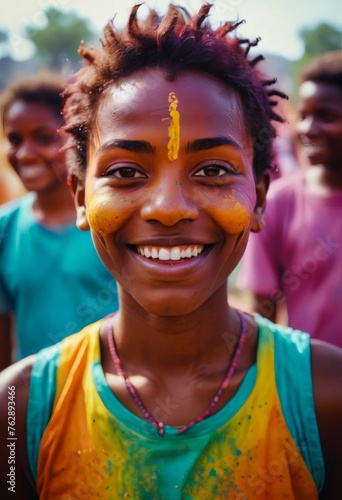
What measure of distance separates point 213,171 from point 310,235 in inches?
54.5

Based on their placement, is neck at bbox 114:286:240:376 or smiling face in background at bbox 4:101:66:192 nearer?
neck at bbox 114:286:240:376

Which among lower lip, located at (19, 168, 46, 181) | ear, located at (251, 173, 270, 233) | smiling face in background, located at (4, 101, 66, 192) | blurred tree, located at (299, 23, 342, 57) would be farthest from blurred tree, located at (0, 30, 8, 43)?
blurred tree, located at (299, 23, 342, 57)

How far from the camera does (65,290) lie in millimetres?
3064

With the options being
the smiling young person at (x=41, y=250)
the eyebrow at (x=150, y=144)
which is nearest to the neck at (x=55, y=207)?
the smiling young person at (x=41, y=250)

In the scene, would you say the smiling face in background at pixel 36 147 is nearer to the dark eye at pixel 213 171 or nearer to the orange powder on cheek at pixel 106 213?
the orange powder on cheek at pixel 106 213

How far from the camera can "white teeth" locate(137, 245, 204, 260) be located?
1.61 meters

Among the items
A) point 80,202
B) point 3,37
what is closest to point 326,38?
point 3,37

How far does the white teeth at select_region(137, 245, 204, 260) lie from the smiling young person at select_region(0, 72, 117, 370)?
1.42 meters

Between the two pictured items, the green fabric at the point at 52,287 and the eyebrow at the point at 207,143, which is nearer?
the eyebrow at the point at 207,143

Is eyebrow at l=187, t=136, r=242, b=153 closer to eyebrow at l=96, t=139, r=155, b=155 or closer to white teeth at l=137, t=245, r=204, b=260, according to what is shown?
eyebrow at l=96, t=139, r=155, b=155

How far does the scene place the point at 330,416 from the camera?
1.68 meters

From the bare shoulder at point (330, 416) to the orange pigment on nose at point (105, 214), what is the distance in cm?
71

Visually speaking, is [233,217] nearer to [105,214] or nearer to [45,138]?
[105,214]

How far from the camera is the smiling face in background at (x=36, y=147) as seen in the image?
3.33 metres
